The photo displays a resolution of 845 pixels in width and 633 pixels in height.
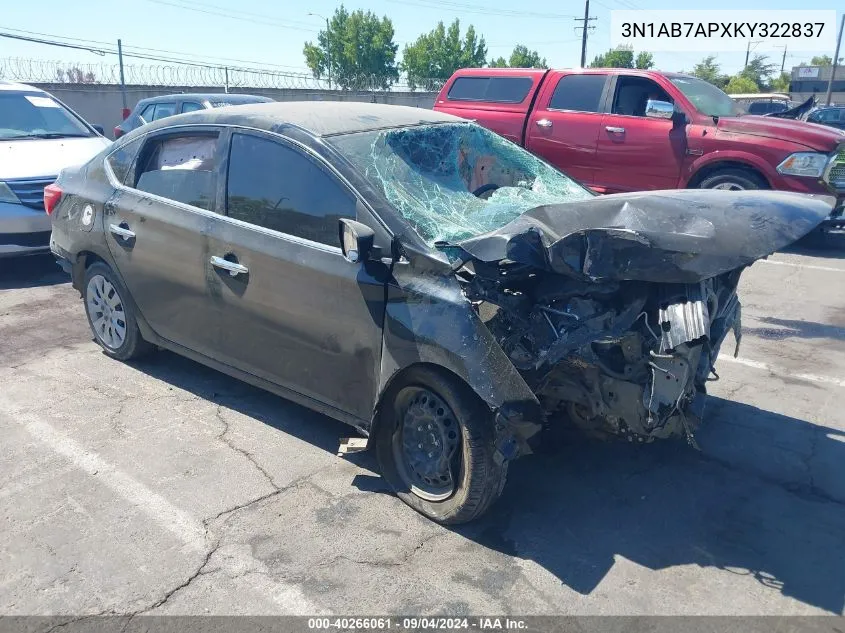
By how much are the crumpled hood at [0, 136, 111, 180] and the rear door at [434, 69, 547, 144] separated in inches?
188

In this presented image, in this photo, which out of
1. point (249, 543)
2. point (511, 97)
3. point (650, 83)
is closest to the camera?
point (249, 543)

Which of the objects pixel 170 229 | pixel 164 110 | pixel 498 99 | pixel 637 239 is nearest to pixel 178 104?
pixel 164 110

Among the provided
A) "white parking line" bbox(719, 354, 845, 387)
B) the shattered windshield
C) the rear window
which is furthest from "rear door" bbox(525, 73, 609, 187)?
the shattered windshield

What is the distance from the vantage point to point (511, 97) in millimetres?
10070

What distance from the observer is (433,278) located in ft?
10.7

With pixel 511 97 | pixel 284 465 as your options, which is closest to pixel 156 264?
pixel 284 465

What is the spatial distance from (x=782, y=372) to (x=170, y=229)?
4365 millimetres

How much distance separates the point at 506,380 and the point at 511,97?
783cm

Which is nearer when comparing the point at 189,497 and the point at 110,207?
the point at 189,497

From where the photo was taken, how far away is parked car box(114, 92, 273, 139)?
11.8m

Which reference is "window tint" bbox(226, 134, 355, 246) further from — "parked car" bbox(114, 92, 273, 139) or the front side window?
"parked car" bbox(114, 92, 273, 139)

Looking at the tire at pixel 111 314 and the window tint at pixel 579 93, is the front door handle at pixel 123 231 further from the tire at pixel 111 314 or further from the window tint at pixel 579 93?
the window tint at pixel 579 93

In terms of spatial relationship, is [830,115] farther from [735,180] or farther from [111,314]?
[111,314]

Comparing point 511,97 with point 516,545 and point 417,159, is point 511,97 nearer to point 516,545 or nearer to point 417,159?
point 417,159
